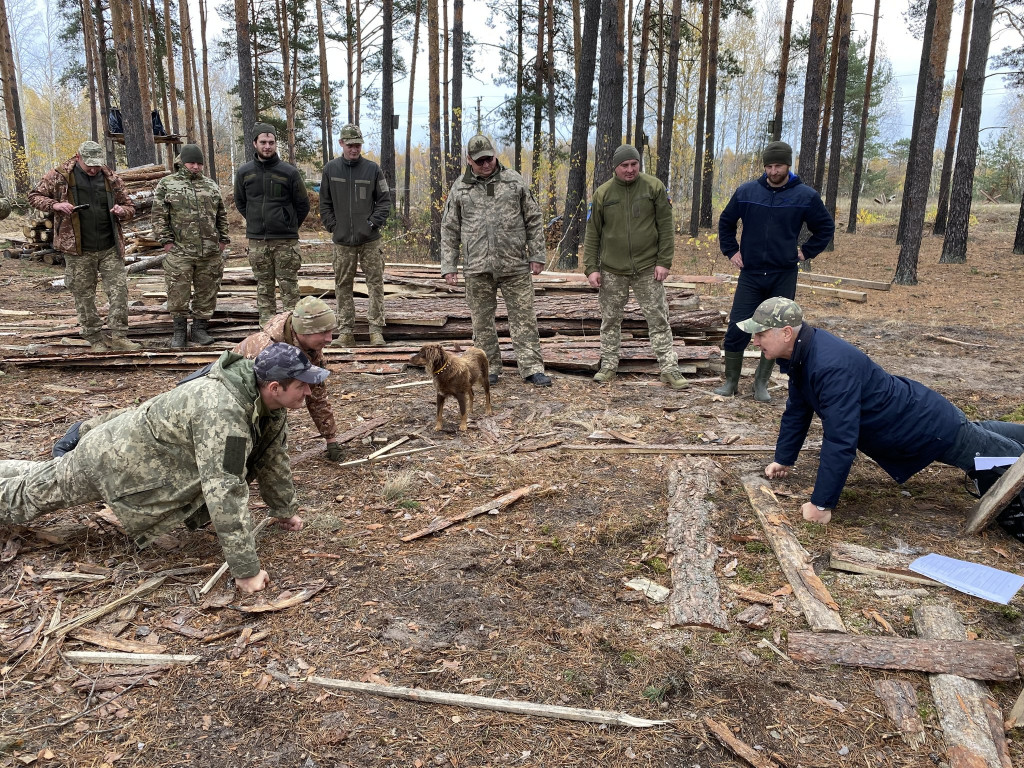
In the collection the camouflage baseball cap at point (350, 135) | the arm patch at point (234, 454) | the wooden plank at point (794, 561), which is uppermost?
the camouflage baseball cap at point (350, 135)

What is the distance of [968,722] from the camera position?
2750 millimetres

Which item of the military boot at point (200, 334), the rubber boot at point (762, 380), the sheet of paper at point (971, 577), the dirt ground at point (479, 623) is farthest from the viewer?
the military boot at point (200, 334)

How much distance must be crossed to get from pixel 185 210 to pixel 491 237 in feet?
14.6

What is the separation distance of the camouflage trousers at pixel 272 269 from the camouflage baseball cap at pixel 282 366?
556 centimetres

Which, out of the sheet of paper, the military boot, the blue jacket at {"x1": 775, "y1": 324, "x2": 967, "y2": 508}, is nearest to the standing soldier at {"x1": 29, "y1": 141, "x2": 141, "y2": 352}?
the military boot

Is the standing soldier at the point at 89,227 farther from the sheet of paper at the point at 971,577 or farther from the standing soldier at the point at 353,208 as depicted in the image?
the sheet of paper at the point at 971,577

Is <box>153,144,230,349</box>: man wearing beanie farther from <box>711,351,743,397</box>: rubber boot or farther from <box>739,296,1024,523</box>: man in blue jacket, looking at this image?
<box>739,296,1024,523</box>: man in blue jacket

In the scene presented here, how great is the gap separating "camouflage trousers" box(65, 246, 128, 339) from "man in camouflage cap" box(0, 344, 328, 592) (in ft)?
17.0

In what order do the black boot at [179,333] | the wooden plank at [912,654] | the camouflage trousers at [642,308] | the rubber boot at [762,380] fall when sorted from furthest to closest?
the black boot at [179,333] → the camouflage trousers at [642,308] → the rubber boot at [762,380] → the wooden plank at [912,654]

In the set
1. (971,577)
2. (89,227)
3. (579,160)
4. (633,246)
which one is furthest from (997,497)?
(579,160)

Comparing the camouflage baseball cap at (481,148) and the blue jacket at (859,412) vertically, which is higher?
the camouflage baseball cap at (481,148)

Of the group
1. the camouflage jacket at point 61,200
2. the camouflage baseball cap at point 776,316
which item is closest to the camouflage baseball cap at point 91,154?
the camouflage jacket at point 61,200

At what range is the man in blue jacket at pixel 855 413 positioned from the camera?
4.12 metres

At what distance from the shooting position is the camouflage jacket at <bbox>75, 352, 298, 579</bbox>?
3.58 meters
